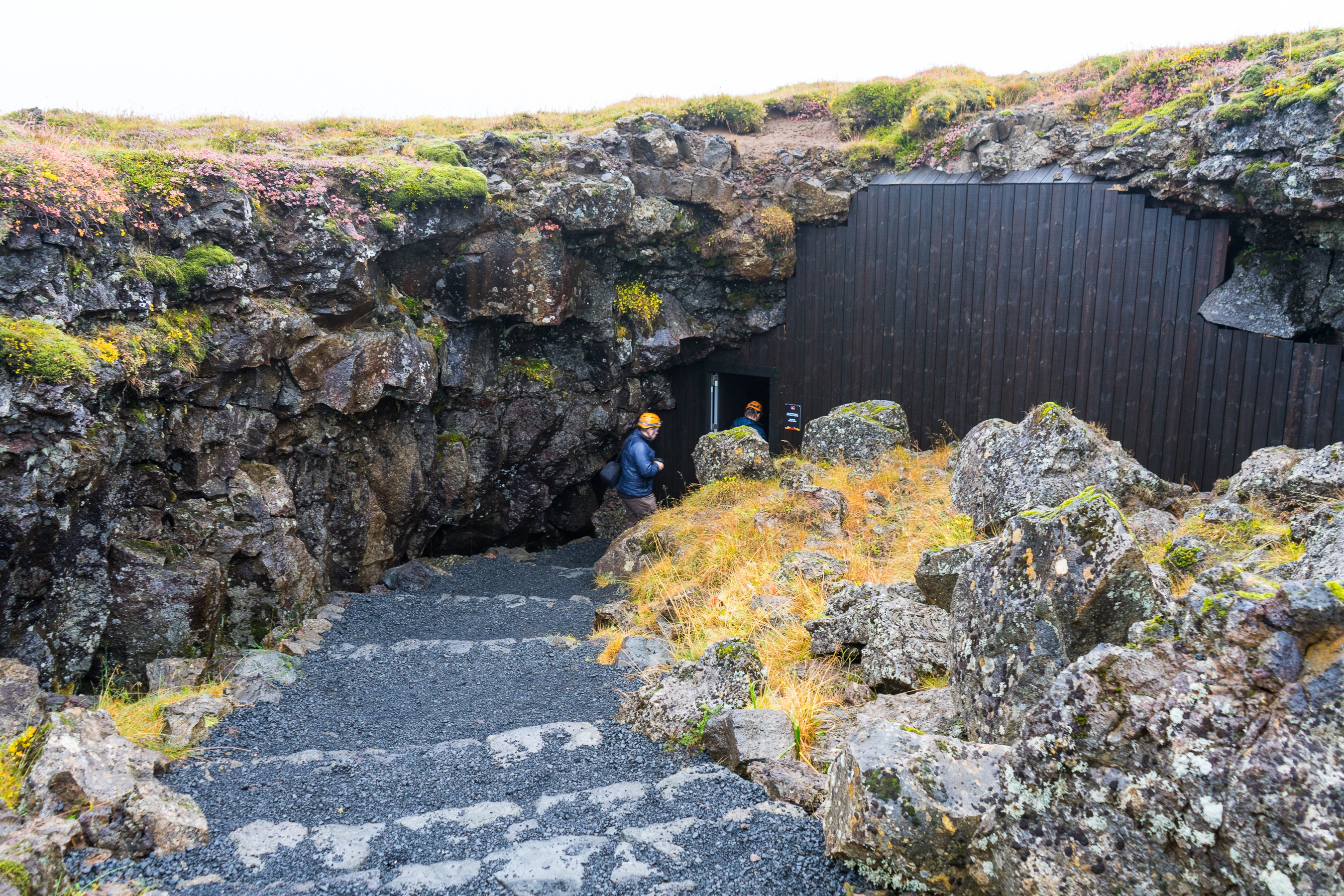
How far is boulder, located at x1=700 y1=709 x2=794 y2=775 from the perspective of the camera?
4.03m

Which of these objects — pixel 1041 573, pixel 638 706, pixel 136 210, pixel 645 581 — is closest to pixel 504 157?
pixel 136 210

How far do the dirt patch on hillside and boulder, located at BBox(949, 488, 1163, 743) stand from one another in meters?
10.1

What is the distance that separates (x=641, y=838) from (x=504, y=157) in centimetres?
974

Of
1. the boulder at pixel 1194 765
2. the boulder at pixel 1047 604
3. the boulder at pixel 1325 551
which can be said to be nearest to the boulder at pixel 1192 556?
the boulder at pixel 1325 551

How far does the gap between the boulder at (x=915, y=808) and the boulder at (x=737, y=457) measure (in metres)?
8.12

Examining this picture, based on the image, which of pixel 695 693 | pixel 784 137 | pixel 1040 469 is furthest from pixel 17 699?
pixel 784 137

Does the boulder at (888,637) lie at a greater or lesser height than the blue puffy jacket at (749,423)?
greater

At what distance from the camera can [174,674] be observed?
655cm

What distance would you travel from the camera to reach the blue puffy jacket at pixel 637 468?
39.9 feet

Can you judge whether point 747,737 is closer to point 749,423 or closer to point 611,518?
point 749,423

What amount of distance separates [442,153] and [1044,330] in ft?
26.7

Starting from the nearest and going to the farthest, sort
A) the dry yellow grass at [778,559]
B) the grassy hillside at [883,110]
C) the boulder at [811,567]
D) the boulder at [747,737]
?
the boulder at [747,737] < the dry yellow grass at [778,559] < the boulder at [811,567] < the grassy hillside at [883,110]

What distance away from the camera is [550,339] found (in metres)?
12.7

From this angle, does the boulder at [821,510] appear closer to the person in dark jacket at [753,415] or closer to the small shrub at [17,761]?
the person in dark jacket at [753,415]
